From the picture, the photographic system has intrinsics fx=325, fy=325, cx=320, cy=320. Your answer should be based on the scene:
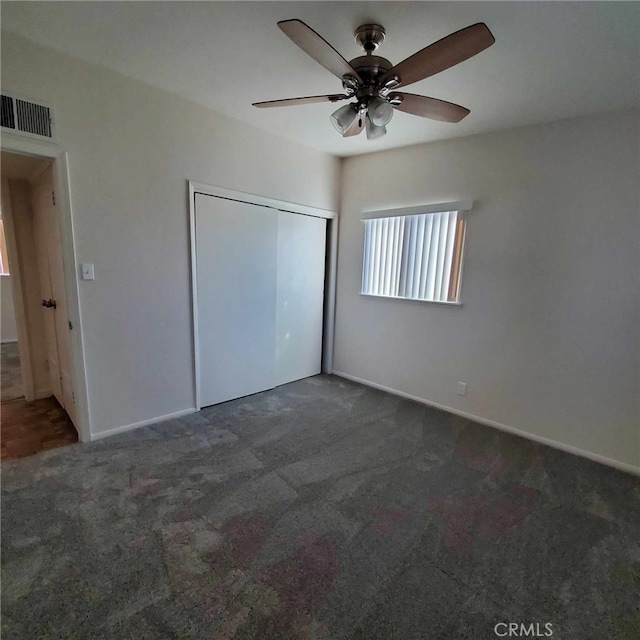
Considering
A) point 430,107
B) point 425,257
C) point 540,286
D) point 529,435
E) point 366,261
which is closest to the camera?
point 430,107

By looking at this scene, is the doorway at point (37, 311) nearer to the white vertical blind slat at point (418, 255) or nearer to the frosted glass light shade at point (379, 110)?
the frosted glass light shade at point (379, 110)

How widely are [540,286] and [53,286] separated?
13.3 feet

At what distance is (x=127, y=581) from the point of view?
1.42 metres

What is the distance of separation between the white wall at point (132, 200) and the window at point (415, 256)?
1.52m

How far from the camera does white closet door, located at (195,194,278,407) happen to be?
297cm

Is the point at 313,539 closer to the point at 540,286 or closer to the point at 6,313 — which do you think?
the point at 540,286

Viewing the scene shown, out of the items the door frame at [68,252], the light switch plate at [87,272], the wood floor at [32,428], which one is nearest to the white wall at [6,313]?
the wood floor at [32,428]

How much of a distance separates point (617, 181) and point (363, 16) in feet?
6.92

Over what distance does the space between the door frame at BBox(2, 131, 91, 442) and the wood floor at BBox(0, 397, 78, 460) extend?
0.59 ft

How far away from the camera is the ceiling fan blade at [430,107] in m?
1.77

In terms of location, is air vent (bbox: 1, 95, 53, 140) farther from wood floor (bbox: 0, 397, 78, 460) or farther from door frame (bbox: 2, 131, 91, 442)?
wood floor (bbox: 0, 397, 78, 460)

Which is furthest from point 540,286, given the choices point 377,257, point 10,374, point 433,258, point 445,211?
point 10,374

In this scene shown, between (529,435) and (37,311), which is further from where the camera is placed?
(37,311)

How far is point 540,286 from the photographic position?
2.68 metres
